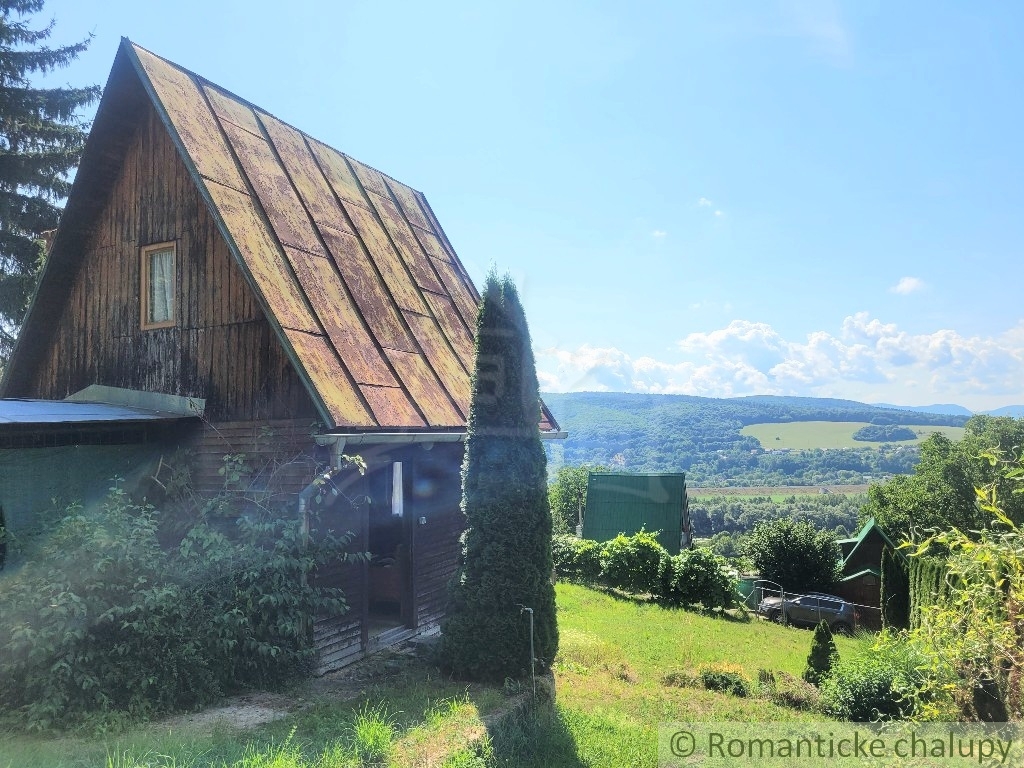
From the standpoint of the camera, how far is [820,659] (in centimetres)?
1013

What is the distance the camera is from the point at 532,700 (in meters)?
7.69

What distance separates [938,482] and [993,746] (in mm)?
40426

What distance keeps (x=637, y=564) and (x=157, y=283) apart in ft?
51.2

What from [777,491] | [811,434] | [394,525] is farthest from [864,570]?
[811,434]

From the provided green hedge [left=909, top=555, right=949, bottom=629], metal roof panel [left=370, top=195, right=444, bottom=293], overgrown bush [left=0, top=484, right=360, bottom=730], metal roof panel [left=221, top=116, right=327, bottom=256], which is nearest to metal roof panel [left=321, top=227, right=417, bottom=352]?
metal roof panel [left=221, top=116, right=327, bottom=256]

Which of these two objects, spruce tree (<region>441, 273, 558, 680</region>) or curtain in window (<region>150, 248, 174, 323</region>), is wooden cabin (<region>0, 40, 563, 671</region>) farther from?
spruce tree (<region>441, 273, 558, 680</region>)

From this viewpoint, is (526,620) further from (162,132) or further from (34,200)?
(34,200)

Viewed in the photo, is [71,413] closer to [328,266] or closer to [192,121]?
[328,266]

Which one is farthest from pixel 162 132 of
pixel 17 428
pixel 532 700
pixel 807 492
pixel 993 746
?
pixel 807 492

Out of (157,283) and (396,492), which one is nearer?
(157,283)

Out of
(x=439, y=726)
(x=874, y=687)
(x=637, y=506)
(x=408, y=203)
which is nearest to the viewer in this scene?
(x=439, y=726)

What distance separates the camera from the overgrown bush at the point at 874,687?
299 inches

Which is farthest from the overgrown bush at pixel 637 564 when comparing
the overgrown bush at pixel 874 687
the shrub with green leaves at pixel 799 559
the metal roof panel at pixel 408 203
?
the overgrown bush at pixel 874 687

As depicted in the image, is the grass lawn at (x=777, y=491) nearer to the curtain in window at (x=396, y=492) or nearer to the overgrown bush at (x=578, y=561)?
the overgrown bush at (x=578, y=561)
